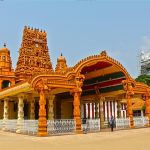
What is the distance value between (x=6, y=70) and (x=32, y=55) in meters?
4.39

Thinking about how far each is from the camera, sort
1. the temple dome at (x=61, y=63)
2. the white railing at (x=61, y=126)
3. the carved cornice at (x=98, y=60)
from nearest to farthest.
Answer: the white railing at (x=61, y=126) < the carved cornice at (x=98, y=60) < the temple dome at (x=61, y=63)

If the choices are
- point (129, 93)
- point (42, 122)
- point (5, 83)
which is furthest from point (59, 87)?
point (5, 83)

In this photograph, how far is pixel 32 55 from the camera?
31.6 meters

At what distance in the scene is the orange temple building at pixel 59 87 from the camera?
1667 cm

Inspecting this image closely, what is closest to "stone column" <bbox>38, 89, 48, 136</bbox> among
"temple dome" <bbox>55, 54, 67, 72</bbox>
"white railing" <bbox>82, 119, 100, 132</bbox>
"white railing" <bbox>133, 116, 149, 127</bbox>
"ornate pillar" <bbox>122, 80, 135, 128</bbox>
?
"white railing" <bbox>82, 119, 100, 132</bbox>

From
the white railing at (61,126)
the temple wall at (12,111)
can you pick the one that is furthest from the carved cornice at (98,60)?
the temple wall at (12,111)

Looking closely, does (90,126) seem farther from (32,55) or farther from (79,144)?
(32,55)

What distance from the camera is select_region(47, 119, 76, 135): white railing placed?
16.2 meters

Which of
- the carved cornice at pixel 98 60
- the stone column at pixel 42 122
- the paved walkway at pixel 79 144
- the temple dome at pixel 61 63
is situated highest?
the temple dome at pixel 61 63

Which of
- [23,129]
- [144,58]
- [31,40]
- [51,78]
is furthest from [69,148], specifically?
[144,58]

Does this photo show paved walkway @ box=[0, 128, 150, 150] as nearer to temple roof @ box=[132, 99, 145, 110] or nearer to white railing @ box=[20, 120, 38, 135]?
white railing @ box=[20, 120, 38, 135]

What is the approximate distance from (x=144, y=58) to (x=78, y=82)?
76.5m

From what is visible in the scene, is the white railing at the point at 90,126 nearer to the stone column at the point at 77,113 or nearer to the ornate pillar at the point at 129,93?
the stone column at the point at 77,113

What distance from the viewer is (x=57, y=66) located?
1347 inches
